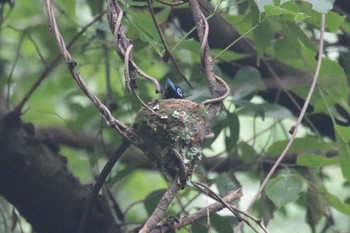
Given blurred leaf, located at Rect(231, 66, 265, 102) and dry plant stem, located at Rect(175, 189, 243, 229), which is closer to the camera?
dry plant stem, located at Rect(175, 189, 243, 229)

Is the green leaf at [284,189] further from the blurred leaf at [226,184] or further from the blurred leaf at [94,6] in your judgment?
the blurred leaf at [94,6]

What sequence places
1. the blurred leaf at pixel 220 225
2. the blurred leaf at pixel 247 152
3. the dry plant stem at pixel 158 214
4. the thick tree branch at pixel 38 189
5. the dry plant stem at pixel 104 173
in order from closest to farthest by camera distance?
the dry plant stem at pixel 158 214
the dry plant stem at pixel 104 173
the blurred leaf at pixel 220 225
the thick tree branch at pixel 38 189
the blurred leaf at pixel 247 152

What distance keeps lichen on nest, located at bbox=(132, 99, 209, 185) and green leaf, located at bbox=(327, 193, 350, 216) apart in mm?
389

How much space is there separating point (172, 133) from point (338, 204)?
0.44 metres

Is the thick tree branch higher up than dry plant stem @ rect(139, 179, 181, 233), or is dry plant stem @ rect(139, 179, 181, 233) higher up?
dry plant stem @ rect(139, 179, 181, 233)

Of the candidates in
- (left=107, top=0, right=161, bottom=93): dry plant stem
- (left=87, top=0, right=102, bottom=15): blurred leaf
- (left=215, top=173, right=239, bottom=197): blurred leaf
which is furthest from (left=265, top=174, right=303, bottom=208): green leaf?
(left=87, top=0, right=102, bottom=15): blurred leaf

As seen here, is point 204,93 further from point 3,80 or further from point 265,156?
point 3,80

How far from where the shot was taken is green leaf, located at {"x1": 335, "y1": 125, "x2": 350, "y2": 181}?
1.35m

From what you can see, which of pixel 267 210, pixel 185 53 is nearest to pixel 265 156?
pixel 267 210

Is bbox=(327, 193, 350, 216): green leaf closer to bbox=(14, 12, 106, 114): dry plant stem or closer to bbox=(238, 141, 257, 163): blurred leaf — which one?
bbox=(238, 141, 257, 163): blurred leaf

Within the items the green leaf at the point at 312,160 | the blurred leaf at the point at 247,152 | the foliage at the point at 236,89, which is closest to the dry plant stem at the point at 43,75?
the foliage at the point at 236,89

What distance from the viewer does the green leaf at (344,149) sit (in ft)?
4.44

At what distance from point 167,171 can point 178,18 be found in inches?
33.1

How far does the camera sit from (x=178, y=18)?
6.04 feet
